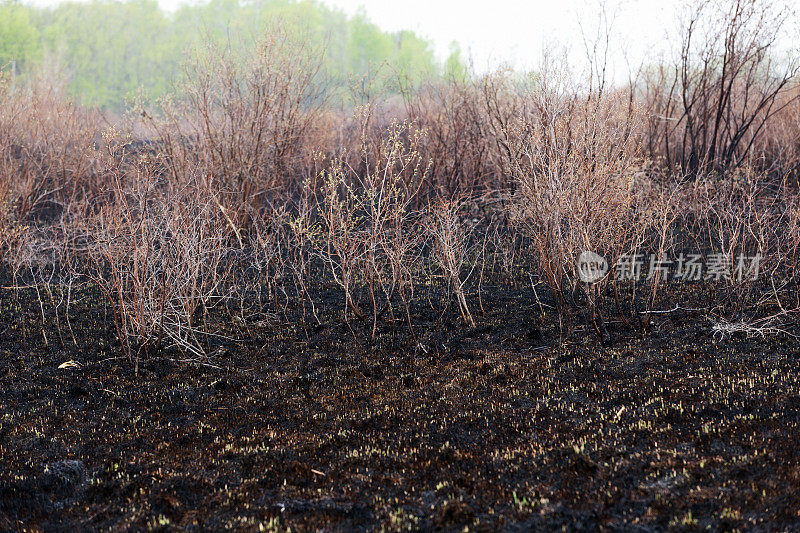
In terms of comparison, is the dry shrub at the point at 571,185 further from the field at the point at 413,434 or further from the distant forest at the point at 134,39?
the distant forest at the point at 134,39

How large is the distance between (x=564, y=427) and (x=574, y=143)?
9.69ft

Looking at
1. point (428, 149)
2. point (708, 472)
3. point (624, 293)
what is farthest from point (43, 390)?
point (428, 149)

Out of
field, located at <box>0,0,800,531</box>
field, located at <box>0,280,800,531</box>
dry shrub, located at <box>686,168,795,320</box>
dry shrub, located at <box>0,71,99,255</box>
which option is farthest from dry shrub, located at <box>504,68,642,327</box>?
dry shrub, located at <box>0,71,99,255</box>

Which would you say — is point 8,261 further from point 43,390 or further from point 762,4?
point 762,4

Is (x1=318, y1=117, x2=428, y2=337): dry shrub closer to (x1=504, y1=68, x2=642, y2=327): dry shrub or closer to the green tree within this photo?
(x1=504, y1=68, x2=642, y2=327): dry shrub

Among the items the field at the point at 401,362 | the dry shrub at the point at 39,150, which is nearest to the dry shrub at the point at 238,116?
the field at the point at 401,362

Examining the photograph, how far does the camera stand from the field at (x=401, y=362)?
11.5ft

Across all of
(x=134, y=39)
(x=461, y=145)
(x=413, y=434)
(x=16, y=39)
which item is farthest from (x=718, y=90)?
(x=134, y=39)

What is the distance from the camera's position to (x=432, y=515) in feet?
10.8

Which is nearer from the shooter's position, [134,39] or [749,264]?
[749,264]

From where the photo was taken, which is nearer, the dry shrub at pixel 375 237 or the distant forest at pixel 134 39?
the dry shrub at pixel 375 237

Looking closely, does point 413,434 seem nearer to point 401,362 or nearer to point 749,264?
point 401,362

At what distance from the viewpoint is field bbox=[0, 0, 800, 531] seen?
138 inches

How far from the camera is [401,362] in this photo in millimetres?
5906
